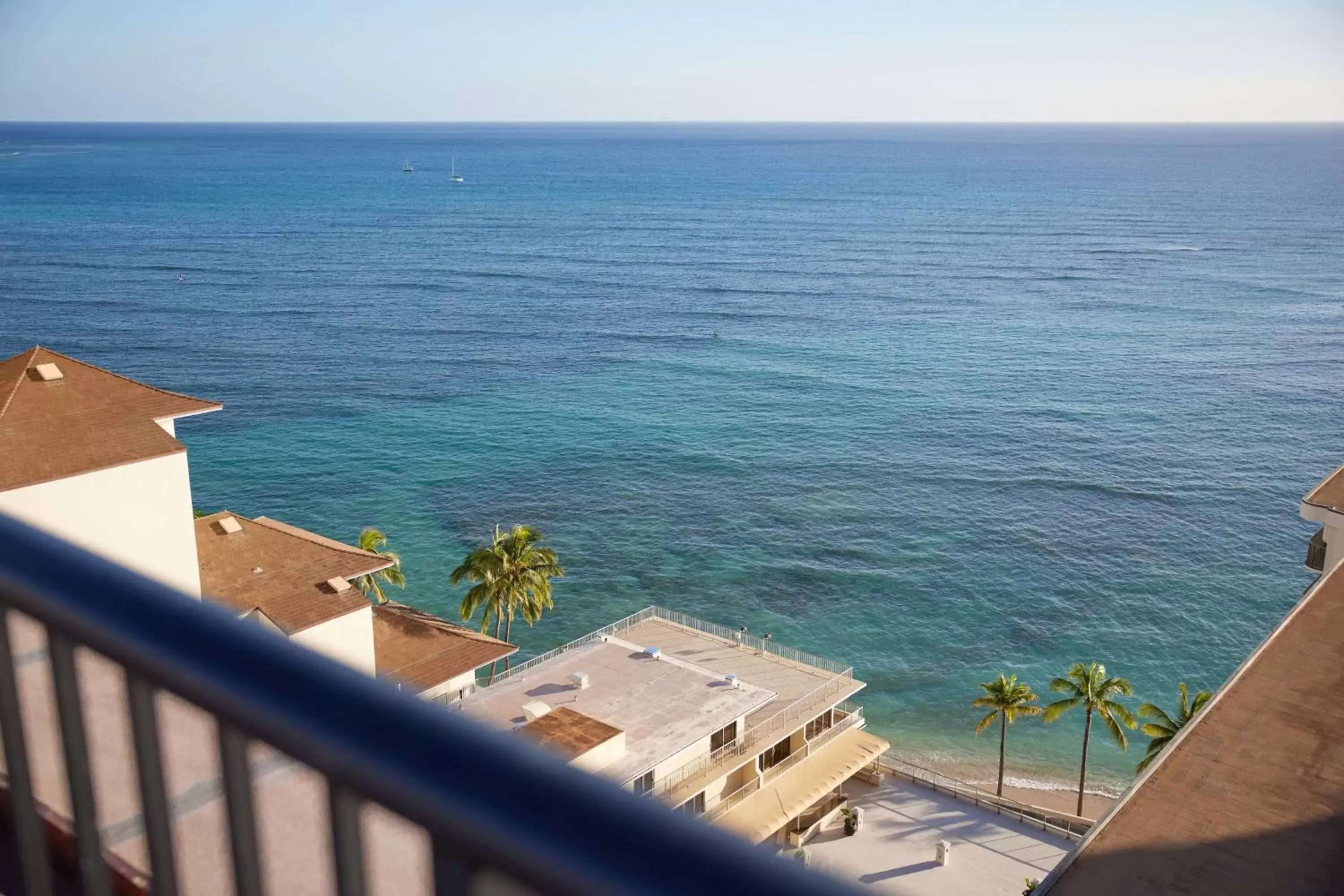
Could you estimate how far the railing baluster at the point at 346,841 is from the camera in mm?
1198

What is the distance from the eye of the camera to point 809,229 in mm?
119562

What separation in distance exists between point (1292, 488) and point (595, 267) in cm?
5937

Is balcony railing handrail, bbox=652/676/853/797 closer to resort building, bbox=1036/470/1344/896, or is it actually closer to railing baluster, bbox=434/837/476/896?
resort building, bbox=1036/470/1344/896

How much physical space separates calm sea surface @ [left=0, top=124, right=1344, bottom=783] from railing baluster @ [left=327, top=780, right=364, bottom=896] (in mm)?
31266

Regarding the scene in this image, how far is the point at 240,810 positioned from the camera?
4.68ft

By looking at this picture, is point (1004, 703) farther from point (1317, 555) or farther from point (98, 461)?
point (98, 461)

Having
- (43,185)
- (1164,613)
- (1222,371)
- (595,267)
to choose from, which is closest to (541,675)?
(1164,613)

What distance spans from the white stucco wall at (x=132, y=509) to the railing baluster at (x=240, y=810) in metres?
15.6

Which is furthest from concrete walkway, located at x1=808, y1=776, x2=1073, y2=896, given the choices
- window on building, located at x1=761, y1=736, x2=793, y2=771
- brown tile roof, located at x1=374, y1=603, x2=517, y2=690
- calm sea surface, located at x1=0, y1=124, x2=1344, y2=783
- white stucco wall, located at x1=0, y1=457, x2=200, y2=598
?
white stucco wall, located at x1=0, y1=457, x2=200, y2=598

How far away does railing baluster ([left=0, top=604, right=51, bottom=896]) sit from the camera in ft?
6.25

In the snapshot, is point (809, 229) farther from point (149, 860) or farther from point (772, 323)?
point (149, 860)

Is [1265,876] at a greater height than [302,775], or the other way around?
[302,775]

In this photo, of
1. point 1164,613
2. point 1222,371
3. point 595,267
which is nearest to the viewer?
point 1164,613

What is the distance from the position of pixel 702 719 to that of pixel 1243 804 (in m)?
15.7
